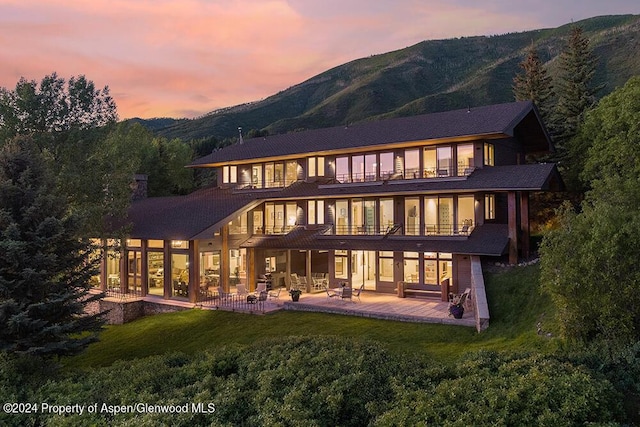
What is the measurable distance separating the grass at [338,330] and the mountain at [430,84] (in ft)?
275

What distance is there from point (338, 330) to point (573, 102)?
27.5 meters

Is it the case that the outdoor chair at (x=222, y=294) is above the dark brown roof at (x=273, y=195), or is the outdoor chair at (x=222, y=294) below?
below

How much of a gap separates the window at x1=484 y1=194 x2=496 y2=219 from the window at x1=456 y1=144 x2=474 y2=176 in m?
1.85

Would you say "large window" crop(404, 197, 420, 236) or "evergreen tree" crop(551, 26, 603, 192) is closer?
"large window" crop(404, 197, 420, 236)

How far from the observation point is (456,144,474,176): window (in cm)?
2552

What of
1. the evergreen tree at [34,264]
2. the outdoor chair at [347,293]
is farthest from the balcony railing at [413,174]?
the evergreen tree at [34,264]

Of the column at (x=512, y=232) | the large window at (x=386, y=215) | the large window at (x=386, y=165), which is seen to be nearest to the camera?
the column at (x=512, y=232)

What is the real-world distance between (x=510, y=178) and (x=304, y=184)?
12804mm

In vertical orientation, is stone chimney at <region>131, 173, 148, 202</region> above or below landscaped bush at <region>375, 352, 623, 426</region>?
above

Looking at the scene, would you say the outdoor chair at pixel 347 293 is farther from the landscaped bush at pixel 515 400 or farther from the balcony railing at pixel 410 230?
the landscaped bush at pixel 515 400

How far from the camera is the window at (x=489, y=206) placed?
984 inches

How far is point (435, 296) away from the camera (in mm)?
24094

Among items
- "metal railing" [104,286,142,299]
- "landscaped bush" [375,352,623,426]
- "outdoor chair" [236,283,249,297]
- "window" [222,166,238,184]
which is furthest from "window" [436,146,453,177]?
"landscaped bush" [375,352,623,426]

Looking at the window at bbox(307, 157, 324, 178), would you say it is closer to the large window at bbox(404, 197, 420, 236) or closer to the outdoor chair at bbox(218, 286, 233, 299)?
the large window at bbox(404, 197, 420, 236)
